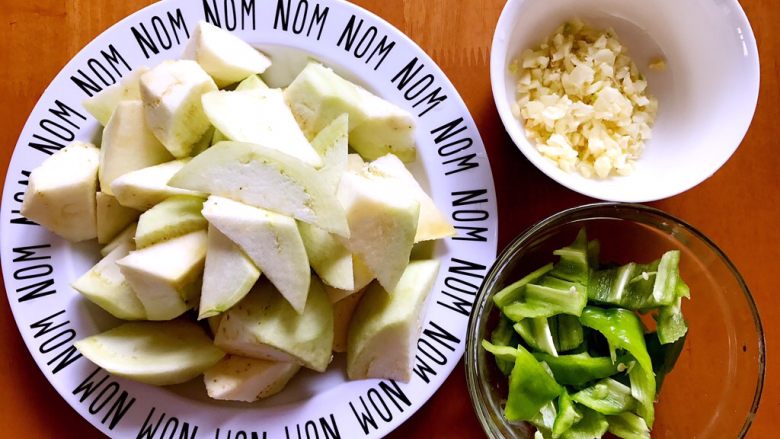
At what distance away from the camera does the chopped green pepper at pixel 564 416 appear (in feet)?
3.17

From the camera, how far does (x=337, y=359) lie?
110 cm

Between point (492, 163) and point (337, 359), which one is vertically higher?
point (492, 163)

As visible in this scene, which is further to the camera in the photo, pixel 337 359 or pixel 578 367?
pixel 337 359

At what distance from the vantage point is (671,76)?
3.85ft

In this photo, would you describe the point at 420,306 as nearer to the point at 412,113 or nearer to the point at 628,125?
the point at 412,113

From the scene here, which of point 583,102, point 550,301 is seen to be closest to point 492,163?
point 583,102

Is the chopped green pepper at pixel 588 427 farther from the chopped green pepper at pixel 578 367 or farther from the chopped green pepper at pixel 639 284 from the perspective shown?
the chopped green pepper at pixel 639 284

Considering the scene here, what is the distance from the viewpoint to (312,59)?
3.63 feet

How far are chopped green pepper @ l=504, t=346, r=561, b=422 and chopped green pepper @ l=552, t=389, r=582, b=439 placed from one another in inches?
0.7

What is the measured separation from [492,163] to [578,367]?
1.23 feet

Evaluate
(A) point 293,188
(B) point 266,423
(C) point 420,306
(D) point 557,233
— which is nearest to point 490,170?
(D) point 557,233

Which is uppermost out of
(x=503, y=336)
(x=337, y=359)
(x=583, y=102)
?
(x=583, y=102)

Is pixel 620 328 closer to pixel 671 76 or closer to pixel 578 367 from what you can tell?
pixel 578 367

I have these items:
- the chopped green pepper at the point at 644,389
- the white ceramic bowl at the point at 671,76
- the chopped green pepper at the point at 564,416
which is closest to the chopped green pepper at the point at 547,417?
the chopped green pepper at the point at 564,416
